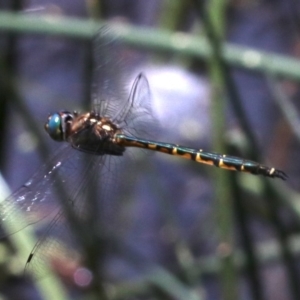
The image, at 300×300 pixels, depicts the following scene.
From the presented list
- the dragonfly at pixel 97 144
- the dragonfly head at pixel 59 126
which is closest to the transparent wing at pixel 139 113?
the dragonfly at pixel 97 144

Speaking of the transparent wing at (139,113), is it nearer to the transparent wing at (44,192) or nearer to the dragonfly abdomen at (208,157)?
the dragonfly abdomen at (208,157)

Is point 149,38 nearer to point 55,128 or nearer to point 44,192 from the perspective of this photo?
point 55,128

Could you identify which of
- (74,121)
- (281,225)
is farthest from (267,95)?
(74,121)

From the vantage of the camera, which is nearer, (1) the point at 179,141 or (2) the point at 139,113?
(2) the point at 139,113

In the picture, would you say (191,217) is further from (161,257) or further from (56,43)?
(56,43)

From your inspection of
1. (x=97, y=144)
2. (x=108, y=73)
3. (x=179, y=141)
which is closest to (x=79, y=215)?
(x=97, y=144)

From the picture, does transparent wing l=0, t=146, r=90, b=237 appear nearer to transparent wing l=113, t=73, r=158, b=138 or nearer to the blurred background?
the blurred background

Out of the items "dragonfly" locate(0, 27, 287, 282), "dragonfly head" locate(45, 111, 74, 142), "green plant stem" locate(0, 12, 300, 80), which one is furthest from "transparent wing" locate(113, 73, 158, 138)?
"green plant stem" locate(0, 12, 300, 80)
